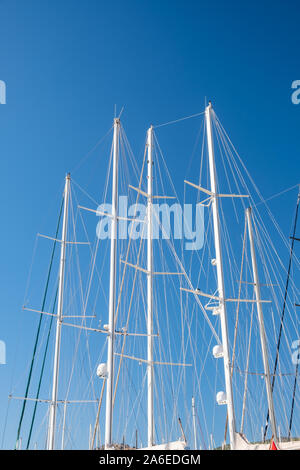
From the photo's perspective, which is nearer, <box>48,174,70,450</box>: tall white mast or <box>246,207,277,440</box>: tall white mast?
<box>246,207,277,440</box>: tall white mast

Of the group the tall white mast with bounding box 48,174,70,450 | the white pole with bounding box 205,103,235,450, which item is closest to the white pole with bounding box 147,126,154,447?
the white pole with bounding box 205,103,235,450

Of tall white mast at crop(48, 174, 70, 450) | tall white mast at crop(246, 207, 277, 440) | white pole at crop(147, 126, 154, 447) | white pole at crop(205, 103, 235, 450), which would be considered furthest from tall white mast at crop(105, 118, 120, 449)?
tall white mast at crop(48, 174, 70, 450)

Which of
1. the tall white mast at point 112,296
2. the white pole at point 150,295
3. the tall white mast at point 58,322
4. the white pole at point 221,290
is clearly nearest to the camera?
the white pole at point 221,290

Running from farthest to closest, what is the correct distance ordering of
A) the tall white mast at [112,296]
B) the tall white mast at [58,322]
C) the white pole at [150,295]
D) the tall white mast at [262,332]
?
the tall white mast at [58,322] < the white pole at [150,295] < the tall white mast at [262,332] < the tall white mast at [112,296]

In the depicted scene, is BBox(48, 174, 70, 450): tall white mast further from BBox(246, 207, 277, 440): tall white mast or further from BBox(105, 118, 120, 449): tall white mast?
BBox(246, 207, 277, 440): tall white mast

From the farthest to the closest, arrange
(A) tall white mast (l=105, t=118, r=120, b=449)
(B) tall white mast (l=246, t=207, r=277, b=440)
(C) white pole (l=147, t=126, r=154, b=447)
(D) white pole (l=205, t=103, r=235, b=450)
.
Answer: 1. (C) white pole (l=147, t=126, r=154, b=447)
2. (B) tall white mast (l=246, t=207, r=277, b=440)
3. (A) tall white mast (l=105, t=118, r=120, b=449)
4. (D) white pole (l=205, t=103, r=235, b=450)

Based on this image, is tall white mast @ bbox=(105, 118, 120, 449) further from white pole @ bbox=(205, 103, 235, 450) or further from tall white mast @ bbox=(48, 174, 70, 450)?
tall white mast @ bbox=(48, 174, 70, 450)

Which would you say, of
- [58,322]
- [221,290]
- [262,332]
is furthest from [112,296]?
[58,322]

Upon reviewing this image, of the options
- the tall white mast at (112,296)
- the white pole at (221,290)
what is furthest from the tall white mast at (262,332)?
the tall white mast at (112,296)

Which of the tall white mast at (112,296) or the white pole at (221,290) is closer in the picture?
the white pole at (221,290)

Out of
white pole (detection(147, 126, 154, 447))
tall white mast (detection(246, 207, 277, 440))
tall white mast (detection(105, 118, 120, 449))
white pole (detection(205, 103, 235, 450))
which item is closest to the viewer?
white pole (detection(205, 103, 235, 450))

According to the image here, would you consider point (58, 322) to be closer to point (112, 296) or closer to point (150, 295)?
point (150, 295)

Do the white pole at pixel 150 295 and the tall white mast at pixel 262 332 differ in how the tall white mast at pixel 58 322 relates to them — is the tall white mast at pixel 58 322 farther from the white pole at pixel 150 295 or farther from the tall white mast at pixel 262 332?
the tall white mast at pixel 262 332
